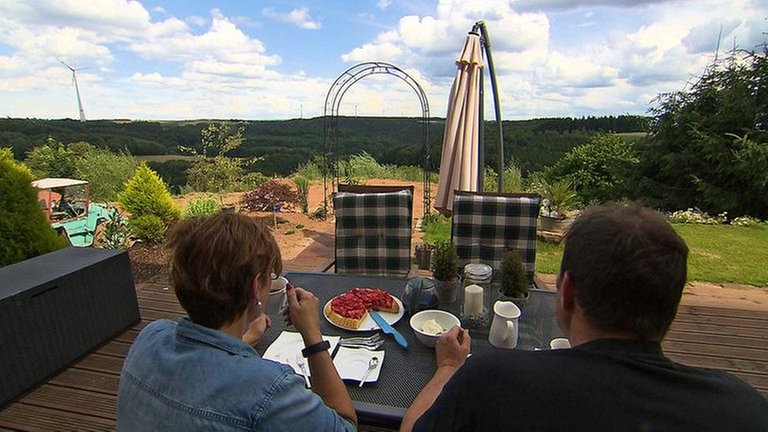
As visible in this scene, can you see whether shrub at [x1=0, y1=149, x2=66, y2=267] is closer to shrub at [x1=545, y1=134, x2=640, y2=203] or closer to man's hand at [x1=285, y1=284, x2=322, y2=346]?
man's hand at [x1=285, y1=284, x2=322, y2=346]

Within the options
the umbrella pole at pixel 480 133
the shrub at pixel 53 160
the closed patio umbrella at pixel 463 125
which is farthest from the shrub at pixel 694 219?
the shrub at pixel 53 160

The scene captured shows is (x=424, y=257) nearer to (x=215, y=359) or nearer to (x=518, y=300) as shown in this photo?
(x=518, y=300)

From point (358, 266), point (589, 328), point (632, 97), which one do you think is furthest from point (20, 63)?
point (632, 97)

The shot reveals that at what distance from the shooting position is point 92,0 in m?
6.12

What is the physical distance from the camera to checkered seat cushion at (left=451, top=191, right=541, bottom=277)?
2.33 meters

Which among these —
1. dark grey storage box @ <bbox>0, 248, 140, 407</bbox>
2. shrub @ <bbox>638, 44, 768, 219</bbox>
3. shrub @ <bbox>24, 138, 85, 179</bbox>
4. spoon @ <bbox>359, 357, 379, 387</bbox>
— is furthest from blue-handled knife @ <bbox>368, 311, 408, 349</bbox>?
shrub @ <bbox>24, 138, 85, 179</bbox>

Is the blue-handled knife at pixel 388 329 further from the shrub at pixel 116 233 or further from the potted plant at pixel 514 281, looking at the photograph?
the shrub at pixel 116 233

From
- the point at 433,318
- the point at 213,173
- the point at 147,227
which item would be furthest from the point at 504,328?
the point at 213,173

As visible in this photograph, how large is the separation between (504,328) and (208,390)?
961 mm

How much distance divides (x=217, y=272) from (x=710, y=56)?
1046cm

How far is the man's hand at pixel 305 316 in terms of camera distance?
1058 mm

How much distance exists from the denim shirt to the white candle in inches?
30.2

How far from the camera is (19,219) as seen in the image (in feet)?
8.43

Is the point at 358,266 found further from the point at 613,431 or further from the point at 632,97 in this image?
the point at 632,97
